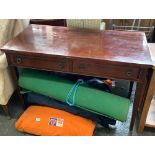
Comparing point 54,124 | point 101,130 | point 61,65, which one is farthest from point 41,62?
point 101,130

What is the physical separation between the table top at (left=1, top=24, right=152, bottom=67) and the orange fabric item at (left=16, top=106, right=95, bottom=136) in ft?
1.52

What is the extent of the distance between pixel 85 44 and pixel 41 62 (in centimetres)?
30

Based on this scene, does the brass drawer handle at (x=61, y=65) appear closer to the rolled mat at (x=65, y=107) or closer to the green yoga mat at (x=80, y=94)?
the green yoga mat at (x=80, y=94)

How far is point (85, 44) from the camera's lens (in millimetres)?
1229

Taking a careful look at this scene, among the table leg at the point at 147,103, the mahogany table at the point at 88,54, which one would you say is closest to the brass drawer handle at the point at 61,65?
the mahogany table at the point at 88,54

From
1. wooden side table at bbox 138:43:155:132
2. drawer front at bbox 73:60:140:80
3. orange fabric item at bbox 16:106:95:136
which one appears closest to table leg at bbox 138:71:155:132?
wooden side table at bbox 138:43:155:132

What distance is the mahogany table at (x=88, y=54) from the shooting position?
1.07 m

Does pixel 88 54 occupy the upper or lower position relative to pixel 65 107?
upper

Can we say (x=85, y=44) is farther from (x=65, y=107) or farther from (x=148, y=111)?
(x=148, y=111)

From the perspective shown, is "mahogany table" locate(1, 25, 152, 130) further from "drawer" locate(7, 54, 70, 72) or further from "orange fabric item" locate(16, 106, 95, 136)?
"orange fabric item" locate(16, 106, 95, 136)

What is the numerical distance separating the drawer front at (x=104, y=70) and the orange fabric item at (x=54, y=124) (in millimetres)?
369

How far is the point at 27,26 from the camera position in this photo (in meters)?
1.53

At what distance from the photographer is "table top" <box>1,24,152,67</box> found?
1093 millimetres
